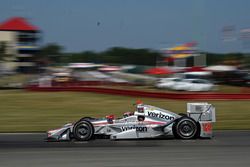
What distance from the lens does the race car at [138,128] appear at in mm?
10438

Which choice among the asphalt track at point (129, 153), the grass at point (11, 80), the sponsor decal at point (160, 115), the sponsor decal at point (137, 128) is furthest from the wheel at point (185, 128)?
the grass at point (11, 80)

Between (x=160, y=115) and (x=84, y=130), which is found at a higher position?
(x=160, y=115)

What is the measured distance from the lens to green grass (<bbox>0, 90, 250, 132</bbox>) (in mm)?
16641

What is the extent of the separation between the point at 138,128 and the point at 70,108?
41.0ft

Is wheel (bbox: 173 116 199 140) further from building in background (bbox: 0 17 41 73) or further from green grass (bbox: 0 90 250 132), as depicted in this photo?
building in background (bbox: 0 17 41 73)

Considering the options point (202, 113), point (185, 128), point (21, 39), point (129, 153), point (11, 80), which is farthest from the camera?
point (21, 39)

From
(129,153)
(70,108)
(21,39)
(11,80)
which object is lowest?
(129,153)

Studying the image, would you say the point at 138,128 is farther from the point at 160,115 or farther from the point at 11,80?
the point at 11,80

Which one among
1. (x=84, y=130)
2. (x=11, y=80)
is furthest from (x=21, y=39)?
(x=84, y=130)

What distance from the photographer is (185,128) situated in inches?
411

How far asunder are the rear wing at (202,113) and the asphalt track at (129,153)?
53 cm

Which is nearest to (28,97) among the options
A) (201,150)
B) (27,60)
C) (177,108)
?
(177,108)

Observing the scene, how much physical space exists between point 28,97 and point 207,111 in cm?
1807

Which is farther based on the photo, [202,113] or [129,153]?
[202,113]
